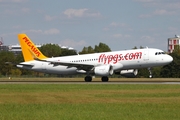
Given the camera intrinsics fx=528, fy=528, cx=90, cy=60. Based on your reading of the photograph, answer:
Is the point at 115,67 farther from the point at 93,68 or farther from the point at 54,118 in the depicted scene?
the point at 54,118

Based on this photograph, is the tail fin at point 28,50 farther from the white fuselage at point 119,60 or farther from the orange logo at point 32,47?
the white fuselage at point 119,60

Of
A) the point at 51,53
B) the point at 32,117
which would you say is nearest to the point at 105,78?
the point at 32,117

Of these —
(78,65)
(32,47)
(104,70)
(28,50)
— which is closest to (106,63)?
(104,70)

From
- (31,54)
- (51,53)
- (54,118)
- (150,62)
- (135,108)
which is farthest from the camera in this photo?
(51,53)

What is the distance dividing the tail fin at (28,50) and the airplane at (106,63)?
130 cm

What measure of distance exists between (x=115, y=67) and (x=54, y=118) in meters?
44.4

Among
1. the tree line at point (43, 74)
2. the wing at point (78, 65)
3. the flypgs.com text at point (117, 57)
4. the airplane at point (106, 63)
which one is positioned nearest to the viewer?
the flypgs.com text at point (117, 57)

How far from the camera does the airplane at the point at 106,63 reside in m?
66.2

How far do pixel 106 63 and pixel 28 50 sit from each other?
13892 mm

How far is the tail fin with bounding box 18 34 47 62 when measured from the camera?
2992 inches

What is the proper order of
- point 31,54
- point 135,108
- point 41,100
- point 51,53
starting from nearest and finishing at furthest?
point 135,108
point 41,100
point 31,54
point 51,53

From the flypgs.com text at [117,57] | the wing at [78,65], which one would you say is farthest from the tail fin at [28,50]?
the flypgs.com text at [117,57]

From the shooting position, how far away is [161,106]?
2861 centimetres

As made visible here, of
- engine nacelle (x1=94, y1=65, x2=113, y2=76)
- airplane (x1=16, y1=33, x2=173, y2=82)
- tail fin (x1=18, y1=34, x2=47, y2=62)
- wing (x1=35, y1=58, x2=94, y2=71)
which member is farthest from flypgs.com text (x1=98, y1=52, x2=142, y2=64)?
tail fin (x1=18, y1=34, x2=47, y2=62)
